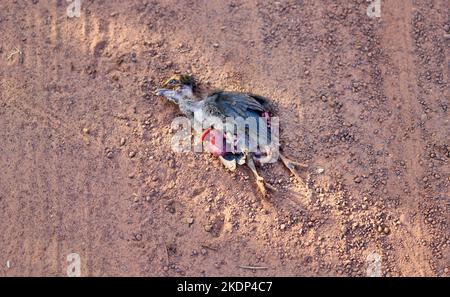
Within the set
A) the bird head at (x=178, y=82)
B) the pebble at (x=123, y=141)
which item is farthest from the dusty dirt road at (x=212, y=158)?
the bird head at (x=178, y=82)

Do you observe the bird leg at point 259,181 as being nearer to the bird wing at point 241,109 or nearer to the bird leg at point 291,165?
the bird wing at point 241,109

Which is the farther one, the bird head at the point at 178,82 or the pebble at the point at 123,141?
the bird head at the point at 178,82

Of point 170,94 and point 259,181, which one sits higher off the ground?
point 170,94

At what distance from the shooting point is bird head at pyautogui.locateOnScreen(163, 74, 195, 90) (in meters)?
5.67

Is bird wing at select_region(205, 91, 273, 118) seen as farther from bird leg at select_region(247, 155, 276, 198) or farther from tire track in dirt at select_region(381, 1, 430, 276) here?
tire track in dirt at select_region(381, 1, 430, 276)

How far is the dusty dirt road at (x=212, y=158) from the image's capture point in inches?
201

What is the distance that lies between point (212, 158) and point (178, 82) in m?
0.87

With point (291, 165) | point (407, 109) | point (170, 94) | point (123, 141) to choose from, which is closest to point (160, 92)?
point (170, 94)

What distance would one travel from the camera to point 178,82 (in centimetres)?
567

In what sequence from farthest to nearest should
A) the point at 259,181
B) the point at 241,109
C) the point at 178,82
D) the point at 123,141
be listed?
the point at 178,82
the point at 123,141
the point at 241,109
the point at 259,181

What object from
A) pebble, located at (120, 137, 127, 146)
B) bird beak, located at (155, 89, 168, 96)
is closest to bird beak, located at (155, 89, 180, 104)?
bird beak, located at (155, 89, 168, 96)

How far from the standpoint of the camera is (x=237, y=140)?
539 cm

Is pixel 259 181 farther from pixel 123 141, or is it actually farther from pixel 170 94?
pixel 123 141

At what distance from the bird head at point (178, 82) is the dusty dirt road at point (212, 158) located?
0.19 m
